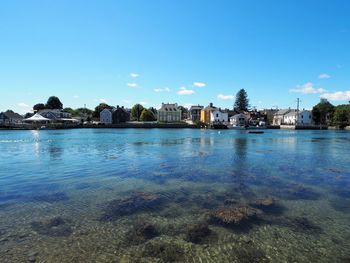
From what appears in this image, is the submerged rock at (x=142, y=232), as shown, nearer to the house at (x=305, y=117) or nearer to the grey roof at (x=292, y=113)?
the house at (x=305, y=117)

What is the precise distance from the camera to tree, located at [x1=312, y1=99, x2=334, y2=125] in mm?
135500

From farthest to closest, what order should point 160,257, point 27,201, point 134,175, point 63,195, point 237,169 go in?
point 237,169 → point 134,175 → point 63,195 → point 27,201 → point 160,257

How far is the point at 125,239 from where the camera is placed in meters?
Result: 7.96

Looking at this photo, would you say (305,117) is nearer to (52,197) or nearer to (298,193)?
(298,193)

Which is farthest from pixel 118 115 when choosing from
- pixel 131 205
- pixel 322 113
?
pixel 131 205

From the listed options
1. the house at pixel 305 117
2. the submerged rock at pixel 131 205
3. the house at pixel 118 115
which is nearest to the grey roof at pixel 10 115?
the house at pixel 118 115

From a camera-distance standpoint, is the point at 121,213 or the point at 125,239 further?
the point at 121,213

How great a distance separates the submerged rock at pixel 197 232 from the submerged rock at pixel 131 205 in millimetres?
2674

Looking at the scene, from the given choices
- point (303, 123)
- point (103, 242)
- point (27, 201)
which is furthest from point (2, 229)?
point (303, 123)

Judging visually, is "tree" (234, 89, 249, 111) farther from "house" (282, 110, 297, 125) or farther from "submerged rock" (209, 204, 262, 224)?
"submerged rock" (209, 204, 262, 224)

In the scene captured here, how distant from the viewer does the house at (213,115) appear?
12988 cm

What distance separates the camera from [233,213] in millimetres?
10141

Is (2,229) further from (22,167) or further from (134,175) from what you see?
(22,167)

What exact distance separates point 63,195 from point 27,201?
5.44 ft
